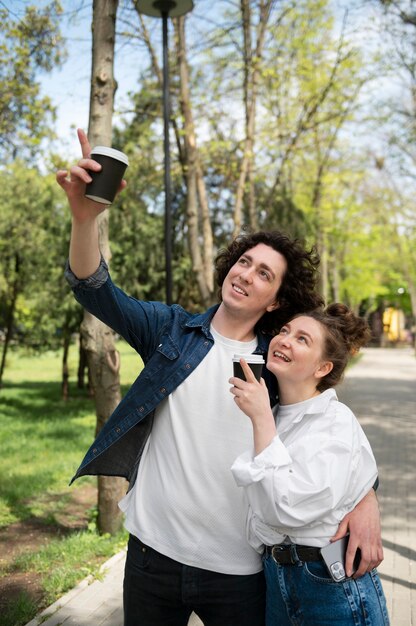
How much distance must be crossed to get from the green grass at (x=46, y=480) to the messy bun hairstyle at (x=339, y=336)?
280 centimetres

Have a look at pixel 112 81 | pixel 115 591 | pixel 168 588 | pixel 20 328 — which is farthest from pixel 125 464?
pixel 20 328

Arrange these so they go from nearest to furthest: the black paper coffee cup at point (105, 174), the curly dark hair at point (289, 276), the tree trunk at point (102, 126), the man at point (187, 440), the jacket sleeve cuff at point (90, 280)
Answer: the black paper coffee cup at point (105, 174)
the jacket sleeve cuff at point (90, 280)
the man at point (187, 440)
the curly dark hair at point (289, 276)
the tree trunk at point (102, 126)

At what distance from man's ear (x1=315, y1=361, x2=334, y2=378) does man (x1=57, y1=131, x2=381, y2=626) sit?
22 centimetres

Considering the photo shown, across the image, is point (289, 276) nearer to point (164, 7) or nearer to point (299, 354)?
point (299, 354)

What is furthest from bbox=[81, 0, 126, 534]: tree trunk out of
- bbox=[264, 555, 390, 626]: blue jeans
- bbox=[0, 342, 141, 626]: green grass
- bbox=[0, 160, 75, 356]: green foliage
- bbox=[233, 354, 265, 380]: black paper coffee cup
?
bbox=[0, 160, 75, 356]: green foliage

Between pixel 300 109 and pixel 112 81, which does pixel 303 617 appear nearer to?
pixel 112 81

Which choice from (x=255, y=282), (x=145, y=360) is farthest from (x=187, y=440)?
(x=255, y=282)

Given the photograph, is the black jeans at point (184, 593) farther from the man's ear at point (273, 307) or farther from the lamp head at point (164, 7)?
the lamp head at point (164, 7)

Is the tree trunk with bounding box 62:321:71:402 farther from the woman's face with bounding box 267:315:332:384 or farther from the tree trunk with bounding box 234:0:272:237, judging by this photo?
the woman's face with bounding box 267:315:332:384

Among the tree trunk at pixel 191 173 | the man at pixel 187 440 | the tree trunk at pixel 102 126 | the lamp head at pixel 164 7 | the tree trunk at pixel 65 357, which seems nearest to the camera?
the man at pixel 187 440

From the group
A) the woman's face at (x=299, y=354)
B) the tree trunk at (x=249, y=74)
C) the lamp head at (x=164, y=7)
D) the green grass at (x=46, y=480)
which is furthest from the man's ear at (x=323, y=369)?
the tree trunk at (x=249, y=74)

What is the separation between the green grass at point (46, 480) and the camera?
14.6ft

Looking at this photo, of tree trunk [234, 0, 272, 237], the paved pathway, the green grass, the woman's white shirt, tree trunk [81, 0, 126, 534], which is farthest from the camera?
tree trunk [234, 0, 272, 237]

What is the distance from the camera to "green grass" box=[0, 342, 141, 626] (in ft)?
14.6
